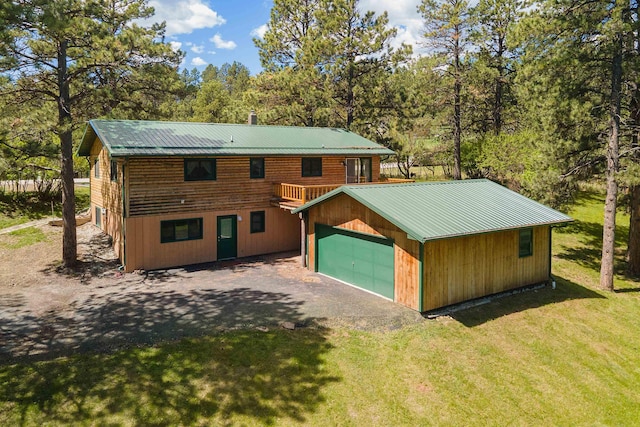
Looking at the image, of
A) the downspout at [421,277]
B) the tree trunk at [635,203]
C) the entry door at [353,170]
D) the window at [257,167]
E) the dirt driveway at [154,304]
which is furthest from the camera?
the entry door at [353,170]

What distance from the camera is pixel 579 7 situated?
1692cm

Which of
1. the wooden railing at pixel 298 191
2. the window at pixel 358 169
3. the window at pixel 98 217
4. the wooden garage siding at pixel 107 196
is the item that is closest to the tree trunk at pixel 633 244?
the window at pixel 358 169

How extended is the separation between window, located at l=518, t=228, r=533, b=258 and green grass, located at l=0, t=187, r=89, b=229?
25840 mm

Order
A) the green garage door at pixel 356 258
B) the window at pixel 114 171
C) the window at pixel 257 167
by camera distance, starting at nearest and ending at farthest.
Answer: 1. the green garage door at pixel 356 258
2. the window at pixel 114 171
3. the window at pixel 257 167

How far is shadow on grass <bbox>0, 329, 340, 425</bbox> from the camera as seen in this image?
338 inches

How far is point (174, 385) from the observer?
9.45 m

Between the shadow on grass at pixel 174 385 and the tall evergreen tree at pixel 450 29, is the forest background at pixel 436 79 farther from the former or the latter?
the shadow on grass at pixel 174 385

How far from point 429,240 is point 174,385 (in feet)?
24.7

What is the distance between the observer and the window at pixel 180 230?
18.7 m

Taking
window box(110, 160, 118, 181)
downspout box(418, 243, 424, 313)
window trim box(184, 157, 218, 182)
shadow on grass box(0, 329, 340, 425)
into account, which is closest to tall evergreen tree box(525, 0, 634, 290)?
downspout box(418, 243, 424, 313)

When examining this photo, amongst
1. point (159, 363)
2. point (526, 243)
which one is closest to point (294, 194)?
point (526, 243)

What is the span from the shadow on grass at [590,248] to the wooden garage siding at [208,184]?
1302 centimetres

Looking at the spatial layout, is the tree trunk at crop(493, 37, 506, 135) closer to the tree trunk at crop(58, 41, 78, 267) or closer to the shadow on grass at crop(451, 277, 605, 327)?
the shadow on grass at crop(451, 277, 605, 327)

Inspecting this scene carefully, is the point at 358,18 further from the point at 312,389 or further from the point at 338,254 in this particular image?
the point at 312,389
